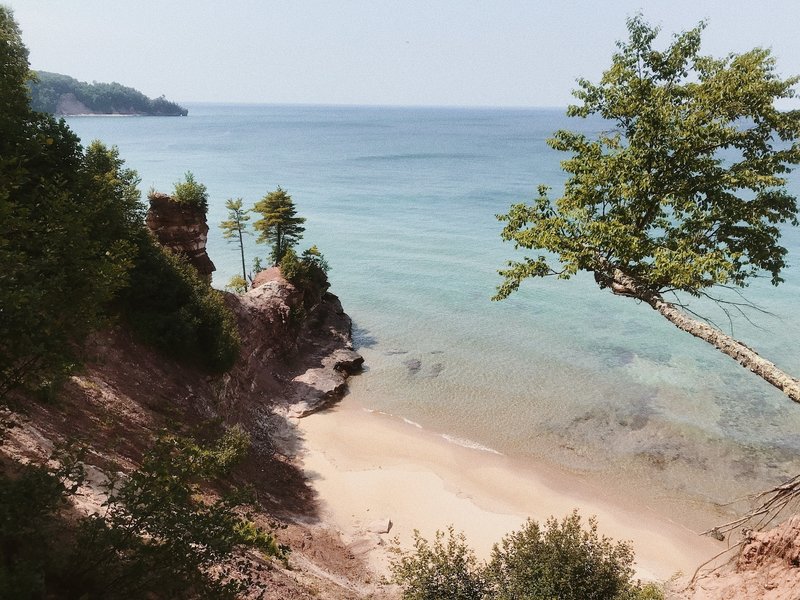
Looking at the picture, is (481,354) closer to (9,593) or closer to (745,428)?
(745,428)

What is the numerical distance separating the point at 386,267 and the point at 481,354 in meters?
23.7

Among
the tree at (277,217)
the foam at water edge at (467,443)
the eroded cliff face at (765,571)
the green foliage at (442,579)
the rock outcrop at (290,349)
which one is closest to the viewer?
the eroded cliff face at (765,571)

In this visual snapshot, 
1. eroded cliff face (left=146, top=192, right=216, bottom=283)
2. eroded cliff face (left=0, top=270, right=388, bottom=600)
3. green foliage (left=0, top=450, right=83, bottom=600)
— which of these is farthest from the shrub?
eroded cliff face (left=146, top=192, right=216, bottom=283)

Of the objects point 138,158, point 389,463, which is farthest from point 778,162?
point 138,158

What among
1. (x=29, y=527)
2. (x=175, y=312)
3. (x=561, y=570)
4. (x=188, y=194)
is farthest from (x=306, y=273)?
(x=29, y=527)

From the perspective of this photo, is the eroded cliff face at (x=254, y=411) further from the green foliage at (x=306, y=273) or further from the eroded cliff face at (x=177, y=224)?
the eroded cliff face at (x=177, y=224)

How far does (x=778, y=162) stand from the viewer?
14.1 m

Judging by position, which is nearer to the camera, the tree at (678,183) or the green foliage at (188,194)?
the tree at (678,183)

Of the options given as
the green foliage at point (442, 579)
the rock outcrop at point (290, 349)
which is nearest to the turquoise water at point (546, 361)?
the rock outcrop at point (290, 349)

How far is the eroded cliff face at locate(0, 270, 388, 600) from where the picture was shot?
51.3 feet

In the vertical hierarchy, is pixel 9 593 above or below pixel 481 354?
above

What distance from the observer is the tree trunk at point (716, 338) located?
470 inches

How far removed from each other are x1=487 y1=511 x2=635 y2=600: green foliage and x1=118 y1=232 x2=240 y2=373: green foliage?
19.0 metres

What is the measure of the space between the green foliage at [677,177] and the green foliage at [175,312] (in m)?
18.1
